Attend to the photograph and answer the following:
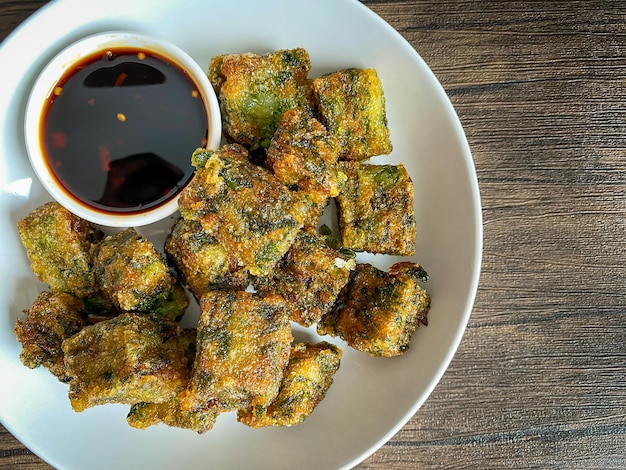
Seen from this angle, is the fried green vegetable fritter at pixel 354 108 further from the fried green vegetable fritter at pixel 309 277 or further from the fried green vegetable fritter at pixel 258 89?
the fried green vegetable fritter at pixel 309 277

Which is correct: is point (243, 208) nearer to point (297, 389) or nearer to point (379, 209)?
point (379, 209)

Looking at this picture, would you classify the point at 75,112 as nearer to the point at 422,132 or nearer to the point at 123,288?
the point at 123,288

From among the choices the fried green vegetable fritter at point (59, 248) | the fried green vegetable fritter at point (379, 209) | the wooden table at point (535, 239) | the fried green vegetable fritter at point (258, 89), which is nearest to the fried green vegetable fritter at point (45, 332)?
the fried green vegetable fritter at point (59, 248)

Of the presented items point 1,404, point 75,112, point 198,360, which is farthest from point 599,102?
point 1,404

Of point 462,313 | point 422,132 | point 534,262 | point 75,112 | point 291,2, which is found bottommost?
point 534,262

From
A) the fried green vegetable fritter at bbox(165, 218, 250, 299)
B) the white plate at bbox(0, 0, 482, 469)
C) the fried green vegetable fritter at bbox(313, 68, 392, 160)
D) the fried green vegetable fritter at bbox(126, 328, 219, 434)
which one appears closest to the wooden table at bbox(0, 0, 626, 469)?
the white plate at bbox(0, 0, 482, 469)

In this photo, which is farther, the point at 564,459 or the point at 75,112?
the point at 564,459

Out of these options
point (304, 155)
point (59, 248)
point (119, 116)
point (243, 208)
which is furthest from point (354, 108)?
point (59, 248)
